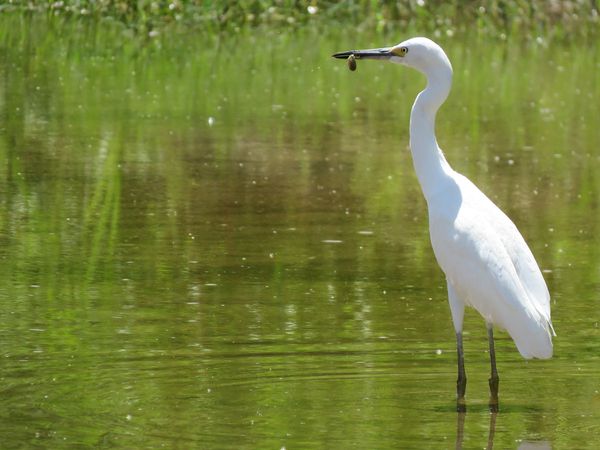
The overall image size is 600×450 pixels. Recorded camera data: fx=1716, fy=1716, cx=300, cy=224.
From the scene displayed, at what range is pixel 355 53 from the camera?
27.8 feet

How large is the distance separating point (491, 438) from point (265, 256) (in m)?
4.09

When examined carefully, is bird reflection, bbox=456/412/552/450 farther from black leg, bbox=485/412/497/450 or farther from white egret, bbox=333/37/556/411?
white egret, bbox=333/37/556/411

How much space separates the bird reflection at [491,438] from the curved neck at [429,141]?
3.68 ft

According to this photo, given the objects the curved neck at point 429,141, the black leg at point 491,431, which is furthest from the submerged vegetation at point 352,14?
the black leg at point 491,431

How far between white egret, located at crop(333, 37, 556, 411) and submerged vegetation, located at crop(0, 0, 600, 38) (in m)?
18.4

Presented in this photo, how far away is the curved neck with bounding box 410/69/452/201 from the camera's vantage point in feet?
26.5

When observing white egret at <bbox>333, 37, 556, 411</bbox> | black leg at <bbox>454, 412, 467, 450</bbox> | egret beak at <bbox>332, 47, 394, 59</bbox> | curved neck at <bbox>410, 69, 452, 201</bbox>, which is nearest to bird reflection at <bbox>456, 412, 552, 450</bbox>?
black leg at <bbox>454, 412, 467, 450</bbox>

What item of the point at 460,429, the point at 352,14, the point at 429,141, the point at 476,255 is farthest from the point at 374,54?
the point at 352,14

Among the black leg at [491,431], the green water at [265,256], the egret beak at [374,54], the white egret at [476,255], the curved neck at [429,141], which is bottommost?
the black leg at [491,431]

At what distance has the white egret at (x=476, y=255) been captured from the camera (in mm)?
7535

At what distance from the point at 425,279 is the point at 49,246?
250cm

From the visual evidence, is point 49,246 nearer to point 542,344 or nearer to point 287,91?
point 542,344

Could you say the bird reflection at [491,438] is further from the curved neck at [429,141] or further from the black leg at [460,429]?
the curved neck at [429,141]

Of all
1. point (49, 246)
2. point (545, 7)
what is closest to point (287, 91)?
point (49, 246)
